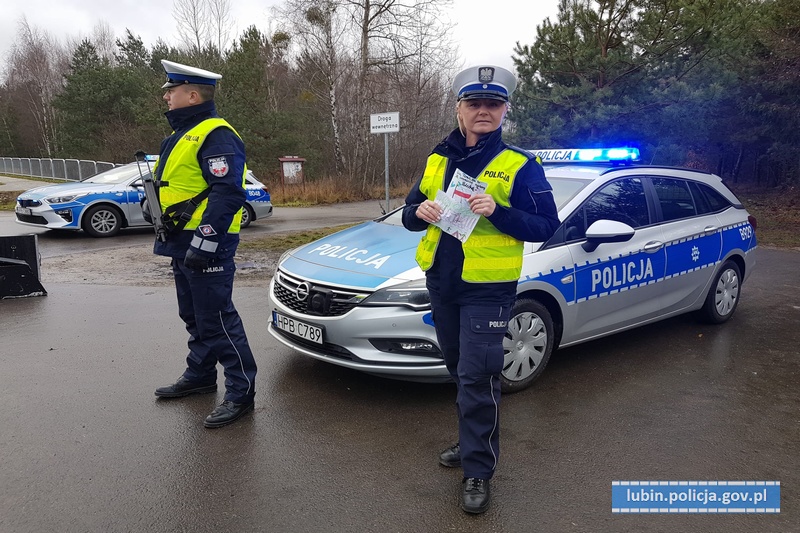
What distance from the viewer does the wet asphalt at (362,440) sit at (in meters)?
2.59

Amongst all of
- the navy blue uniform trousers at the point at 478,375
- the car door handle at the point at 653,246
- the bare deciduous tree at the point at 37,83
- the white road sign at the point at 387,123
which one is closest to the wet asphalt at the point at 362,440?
the navy blue uniform trousers at the point at 478,375

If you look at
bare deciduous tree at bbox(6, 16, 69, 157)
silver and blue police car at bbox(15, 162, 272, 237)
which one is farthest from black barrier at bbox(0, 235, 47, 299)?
bare deciduous tree at bbox(6, 16, 69, 157)

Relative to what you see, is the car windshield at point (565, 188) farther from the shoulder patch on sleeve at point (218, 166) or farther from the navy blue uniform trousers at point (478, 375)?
the navy blue uniform trousers at point (478, 375)

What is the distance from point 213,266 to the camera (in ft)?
11.2

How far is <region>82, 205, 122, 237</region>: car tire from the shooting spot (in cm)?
1088

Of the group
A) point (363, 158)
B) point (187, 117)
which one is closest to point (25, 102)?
point (363, 158)

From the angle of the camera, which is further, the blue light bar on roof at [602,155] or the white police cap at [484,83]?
the blue light bar on roof at [602,155]

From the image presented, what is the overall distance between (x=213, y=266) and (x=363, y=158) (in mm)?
24396

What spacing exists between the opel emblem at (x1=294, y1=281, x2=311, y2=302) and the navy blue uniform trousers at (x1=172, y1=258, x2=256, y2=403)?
1.52 feet

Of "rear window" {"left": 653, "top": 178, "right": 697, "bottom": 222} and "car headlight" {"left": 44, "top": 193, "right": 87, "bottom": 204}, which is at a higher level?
"rear window" {"left": 653, "top": 178, "right": 697, "bottom": 222}

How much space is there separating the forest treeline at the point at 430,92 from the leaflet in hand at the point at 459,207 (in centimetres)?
302

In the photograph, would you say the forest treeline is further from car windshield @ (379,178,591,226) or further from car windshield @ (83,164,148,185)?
car windshield @ (83,164,148,185)

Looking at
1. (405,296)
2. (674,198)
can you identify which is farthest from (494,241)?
(674,198)

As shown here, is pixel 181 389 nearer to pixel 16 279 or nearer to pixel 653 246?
pixel 653 246
